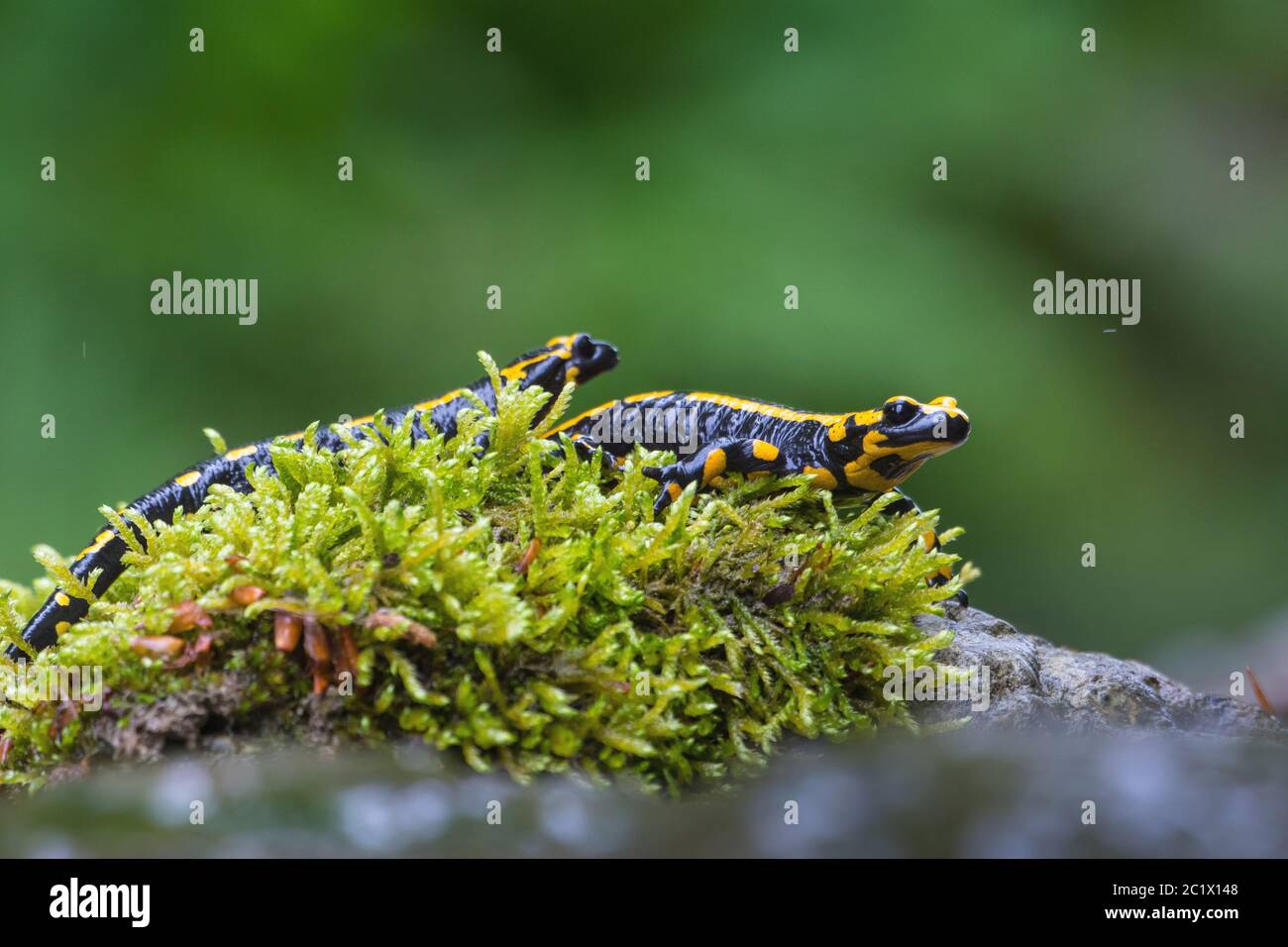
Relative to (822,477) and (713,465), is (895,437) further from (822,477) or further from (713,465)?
(713,465)

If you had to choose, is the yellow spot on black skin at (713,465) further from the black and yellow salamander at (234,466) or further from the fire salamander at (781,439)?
the black and yellow salamander at (234,466)

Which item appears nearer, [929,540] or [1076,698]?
[1076,698]

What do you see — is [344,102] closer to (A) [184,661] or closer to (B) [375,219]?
(B) [375,219]

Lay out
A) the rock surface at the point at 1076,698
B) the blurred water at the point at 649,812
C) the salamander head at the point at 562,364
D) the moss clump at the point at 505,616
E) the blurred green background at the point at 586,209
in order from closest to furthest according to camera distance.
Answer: the blurred water at the point at 649,812 < the moss clump at the point at 505,616 < the rock surface at the point at 1076,698 < the salamander head at the point at 562,364 < the blurred green background at the point at 586,209

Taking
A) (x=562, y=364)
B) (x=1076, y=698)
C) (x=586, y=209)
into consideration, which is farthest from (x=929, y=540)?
(x=586, y=209)

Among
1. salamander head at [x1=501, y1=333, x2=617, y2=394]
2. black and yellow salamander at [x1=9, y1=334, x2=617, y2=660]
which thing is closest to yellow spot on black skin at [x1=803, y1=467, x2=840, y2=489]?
black and yellow salamander at [x1=9, y1=334, x2=617, y2=660]

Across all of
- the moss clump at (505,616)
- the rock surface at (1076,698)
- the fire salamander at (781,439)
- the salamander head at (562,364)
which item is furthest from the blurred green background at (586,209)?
the moss clump at (505,616)
